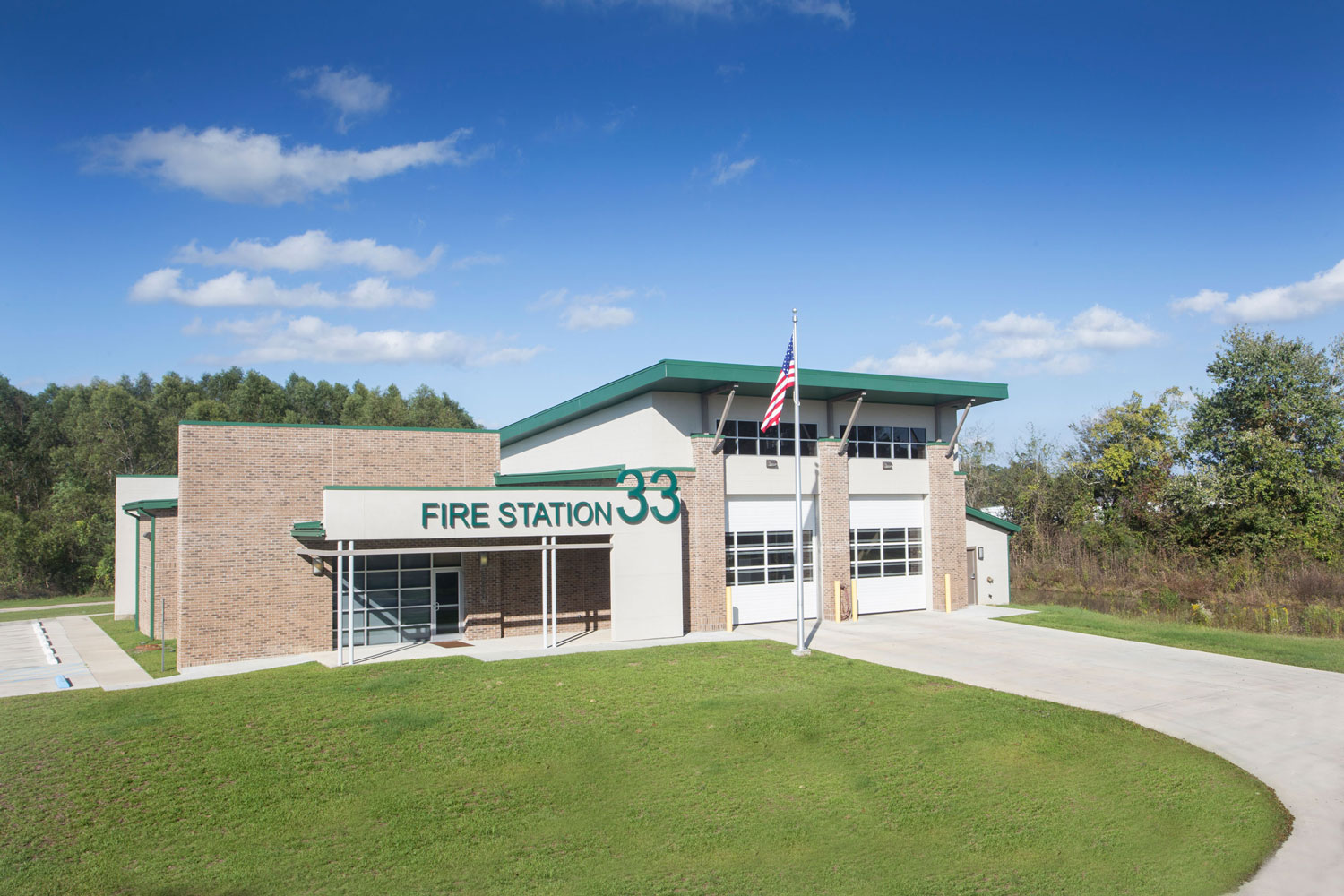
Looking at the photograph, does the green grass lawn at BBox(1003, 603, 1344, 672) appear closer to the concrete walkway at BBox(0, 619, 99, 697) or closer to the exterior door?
the exterior door

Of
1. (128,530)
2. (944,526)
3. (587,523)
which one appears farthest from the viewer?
(128,530)

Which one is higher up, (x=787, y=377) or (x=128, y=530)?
(x=787, y=377)

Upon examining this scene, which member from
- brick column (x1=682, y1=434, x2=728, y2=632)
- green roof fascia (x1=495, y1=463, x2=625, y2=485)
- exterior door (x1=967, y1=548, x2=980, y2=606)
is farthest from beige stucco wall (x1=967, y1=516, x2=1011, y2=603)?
green roof fascia (x1=495, y1=463, x2=625, y2=485)

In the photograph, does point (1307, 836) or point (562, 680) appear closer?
point (1307, 836)

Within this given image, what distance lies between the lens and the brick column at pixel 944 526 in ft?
94.9

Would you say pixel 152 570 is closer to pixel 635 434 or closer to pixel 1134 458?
pixel 635 434

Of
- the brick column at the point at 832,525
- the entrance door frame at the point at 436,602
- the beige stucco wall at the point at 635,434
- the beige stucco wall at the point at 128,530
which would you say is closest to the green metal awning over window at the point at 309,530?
A: the entrance door frame at the point at 436,602

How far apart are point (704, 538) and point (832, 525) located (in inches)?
184

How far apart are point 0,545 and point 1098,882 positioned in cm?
5400

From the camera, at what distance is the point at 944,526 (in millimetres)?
29078

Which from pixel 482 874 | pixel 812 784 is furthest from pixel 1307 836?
pixel 482 874

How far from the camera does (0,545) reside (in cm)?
4609

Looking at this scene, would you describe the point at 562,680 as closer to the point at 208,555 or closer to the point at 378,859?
the point at 378,859

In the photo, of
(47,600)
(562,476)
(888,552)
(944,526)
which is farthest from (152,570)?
(47,600)
